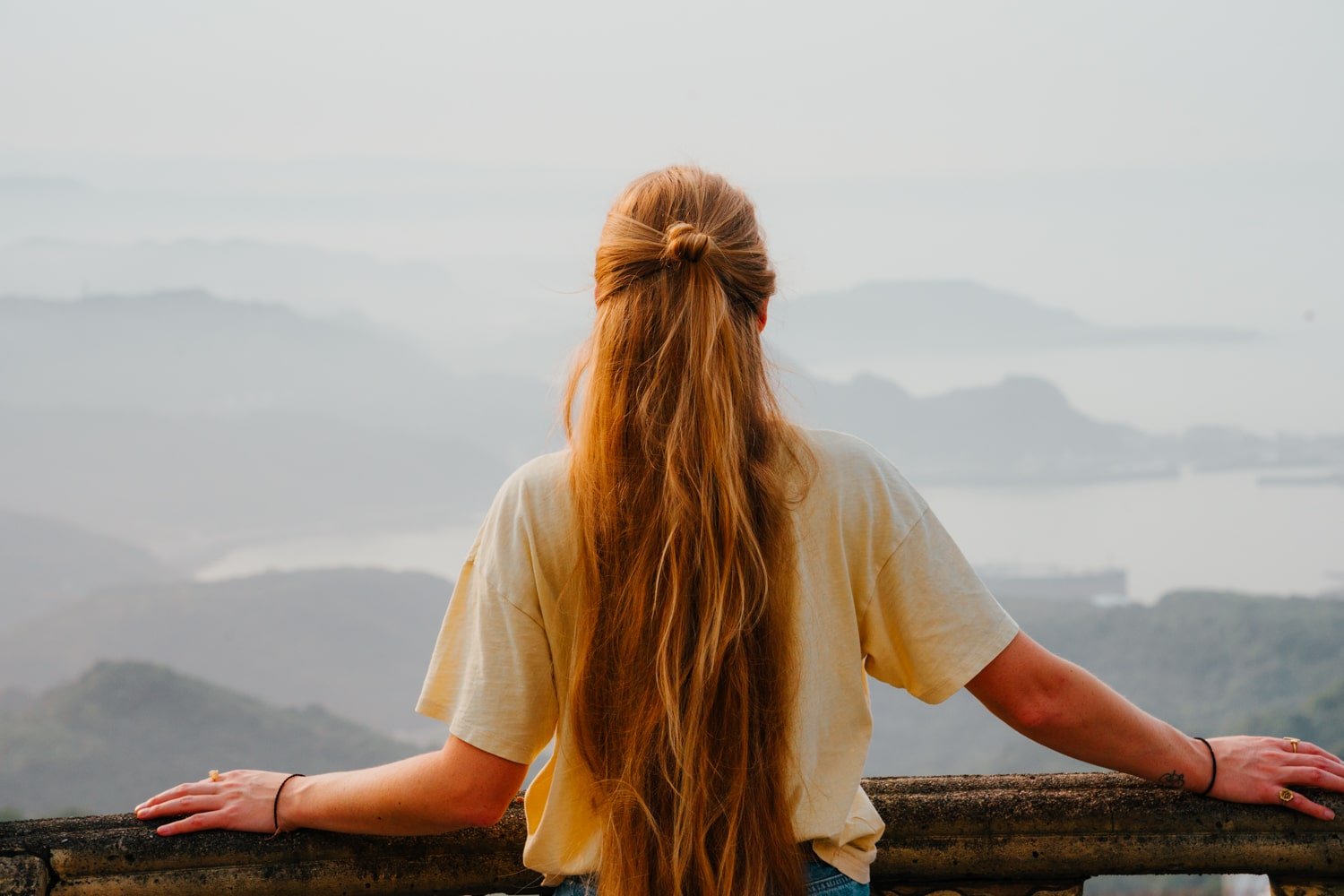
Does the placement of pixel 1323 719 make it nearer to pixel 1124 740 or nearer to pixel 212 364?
pixel 1124 740

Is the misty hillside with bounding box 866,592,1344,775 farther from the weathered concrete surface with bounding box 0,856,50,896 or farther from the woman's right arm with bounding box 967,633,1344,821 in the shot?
the weathered concrete surface with bounding box 0,856,50,896

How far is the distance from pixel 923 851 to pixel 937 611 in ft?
1.69

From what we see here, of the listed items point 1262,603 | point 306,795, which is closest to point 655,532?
point 306,795

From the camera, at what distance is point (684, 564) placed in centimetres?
141

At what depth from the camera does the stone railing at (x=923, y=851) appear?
174 centimetres

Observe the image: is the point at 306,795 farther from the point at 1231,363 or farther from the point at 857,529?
the point at 1231,363

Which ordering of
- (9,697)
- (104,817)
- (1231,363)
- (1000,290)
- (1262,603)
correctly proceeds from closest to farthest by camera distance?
(104,817) < (1262,603) < (9,697) < (1231,363) < (1000,290)

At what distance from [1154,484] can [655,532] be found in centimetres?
10288

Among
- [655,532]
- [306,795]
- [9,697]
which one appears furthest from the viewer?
[9,697]

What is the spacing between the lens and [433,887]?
176 centimetres

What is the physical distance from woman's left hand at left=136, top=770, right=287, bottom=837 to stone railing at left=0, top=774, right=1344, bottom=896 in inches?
0.8

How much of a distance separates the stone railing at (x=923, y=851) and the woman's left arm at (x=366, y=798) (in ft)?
0.11

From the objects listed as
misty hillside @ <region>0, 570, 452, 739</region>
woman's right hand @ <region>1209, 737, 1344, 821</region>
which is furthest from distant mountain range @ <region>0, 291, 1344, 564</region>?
woman's right hand @ <region>1209, 737, 1344, 821</region>

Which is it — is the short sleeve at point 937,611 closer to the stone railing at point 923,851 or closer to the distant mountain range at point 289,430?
the stone railing at point 923,851
